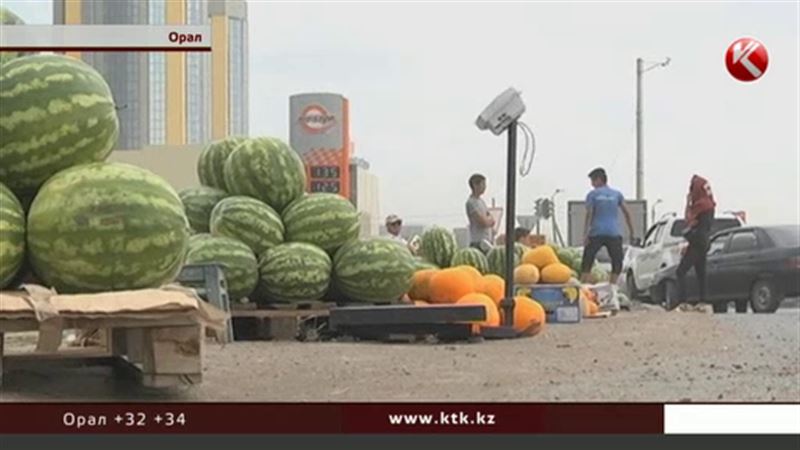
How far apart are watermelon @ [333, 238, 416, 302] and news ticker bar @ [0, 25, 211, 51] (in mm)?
1658

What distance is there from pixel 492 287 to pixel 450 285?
0.16 meters

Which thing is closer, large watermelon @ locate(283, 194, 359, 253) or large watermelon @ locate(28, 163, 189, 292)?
large watermelon @ locate(28, 163, 189, 292)

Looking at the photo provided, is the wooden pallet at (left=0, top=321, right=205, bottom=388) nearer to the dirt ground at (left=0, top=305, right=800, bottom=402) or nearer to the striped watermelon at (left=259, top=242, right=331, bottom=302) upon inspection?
the dirt ground at (left=0, top=305, right=800, bottom=402)

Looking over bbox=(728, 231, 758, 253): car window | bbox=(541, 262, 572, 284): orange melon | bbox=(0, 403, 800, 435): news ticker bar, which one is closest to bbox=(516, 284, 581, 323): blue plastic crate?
bbox=(541, 262, 572, 284): orange melon

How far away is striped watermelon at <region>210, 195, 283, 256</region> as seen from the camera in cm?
321

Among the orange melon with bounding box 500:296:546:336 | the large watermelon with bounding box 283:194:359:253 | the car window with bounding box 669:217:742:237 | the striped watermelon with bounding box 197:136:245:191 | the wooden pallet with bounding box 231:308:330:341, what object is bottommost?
the wooden pallet with bounding box 231:308:330:341

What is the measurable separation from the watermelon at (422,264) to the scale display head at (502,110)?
173cm

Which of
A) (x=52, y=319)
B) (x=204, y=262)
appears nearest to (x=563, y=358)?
(x=52, y=319)

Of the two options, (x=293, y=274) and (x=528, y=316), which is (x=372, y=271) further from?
(x=528, y=316)

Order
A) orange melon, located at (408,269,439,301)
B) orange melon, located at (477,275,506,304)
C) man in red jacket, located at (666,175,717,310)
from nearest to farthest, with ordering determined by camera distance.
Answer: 1. man in red jacket, located at (666,175,717,310)
2. orange melon, located at (477,275,506,304)
3. orange melon, located at (408,269,439,301)

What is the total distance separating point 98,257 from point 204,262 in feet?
3.89

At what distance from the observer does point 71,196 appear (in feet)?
5.98

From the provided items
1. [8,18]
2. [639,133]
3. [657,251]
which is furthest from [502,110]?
[8,18]

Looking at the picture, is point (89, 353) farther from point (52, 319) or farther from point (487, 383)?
point (487, 383)
